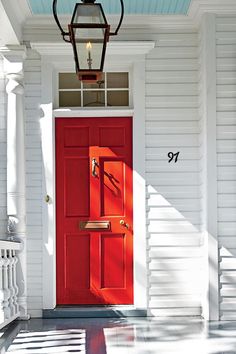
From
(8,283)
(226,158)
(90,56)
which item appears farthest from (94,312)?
(90,56)

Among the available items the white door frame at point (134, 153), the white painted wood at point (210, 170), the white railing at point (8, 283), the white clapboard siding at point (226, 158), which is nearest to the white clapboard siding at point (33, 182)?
the white door frame at point (134, 153)

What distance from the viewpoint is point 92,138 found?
842 cm

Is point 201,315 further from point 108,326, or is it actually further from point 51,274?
point 51,274

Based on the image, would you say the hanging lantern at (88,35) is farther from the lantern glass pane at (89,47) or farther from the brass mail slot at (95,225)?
the brass mail slot at (95,225)

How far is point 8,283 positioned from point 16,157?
1.41 metres

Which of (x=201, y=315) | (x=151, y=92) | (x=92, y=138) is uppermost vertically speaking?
(x=151, y=92)

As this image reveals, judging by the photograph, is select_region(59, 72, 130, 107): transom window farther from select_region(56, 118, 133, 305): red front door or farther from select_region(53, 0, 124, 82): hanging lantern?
select_region(53, 0, 124, 82): hanging lantern

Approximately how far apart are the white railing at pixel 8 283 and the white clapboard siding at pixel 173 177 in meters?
1.53

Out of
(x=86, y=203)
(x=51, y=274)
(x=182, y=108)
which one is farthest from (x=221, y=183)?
(x=51, y=274)

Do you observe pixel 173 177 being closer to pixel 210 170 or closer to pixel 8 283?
pixel 210 170

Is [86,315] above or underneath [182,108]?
underneath

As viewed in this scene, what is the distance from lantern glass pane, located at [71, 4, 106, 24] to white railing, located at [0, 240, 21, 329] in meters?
2.79

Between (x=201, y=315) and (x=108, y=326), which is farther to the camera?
(x=201, y=315)

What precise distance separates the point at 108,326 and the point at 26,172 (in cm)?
202
